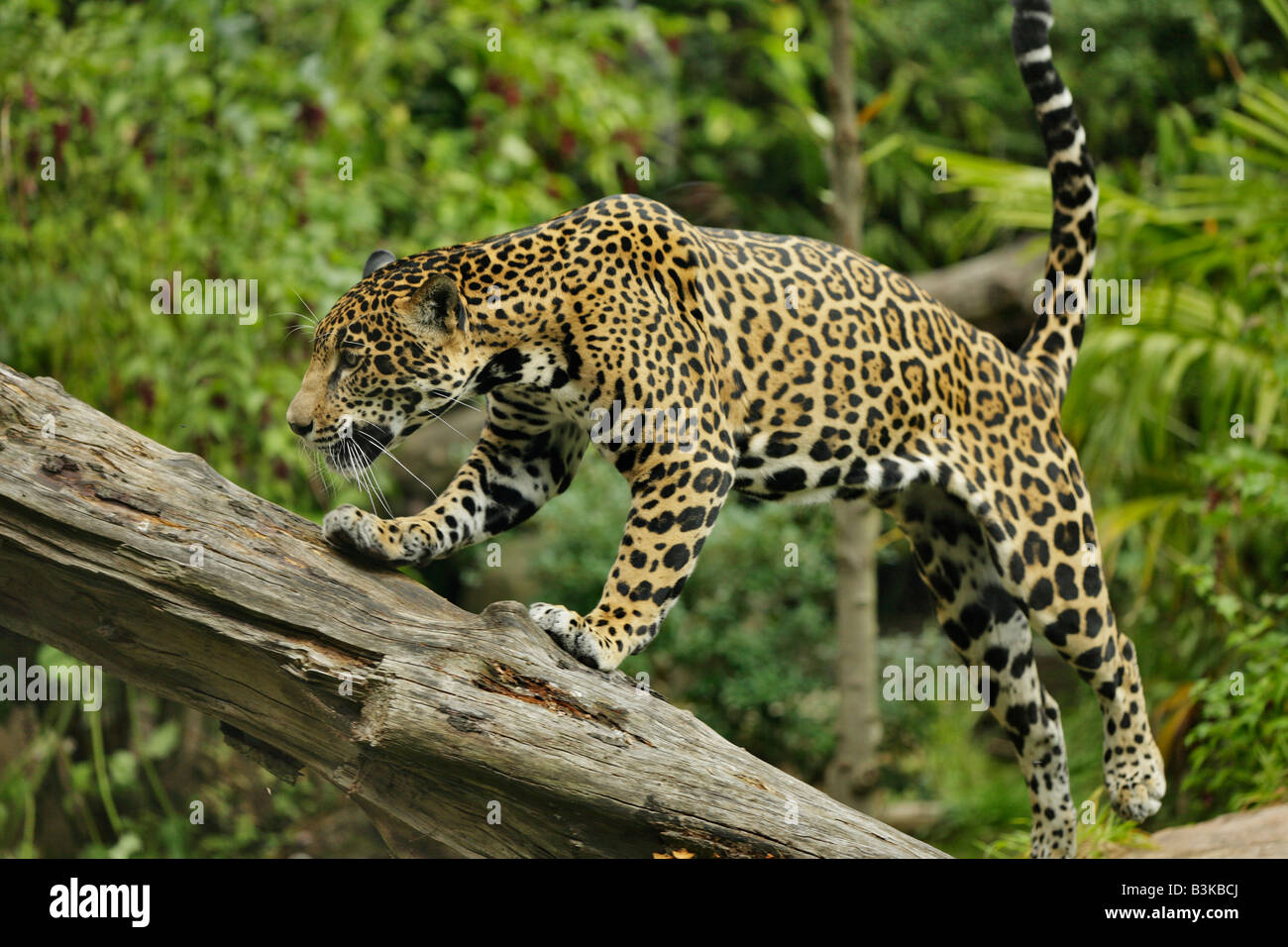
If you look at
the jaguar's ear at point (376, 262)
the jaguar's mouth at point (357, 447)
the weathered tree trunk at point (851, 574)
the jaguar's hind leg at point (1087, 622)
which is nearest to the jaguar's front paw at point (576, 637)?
the jaguar's mouth at point (357, 447)

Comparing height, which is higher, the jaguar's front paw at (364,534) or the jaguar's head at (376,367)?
the jaguar's head at (376,367)

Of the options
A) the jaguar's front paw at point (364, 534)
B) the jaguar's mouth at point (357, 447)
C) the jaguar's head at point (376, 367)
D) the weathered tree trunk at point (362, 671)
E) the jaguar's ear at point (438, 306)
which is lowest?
the weathered tree trunk at point (362, 671)

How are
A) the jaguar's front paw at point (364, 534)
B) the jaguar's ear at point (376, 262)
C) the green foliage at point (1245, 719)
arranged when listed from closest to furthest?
the jaguar's front paw at point (364, 534) < the jaguar's ear at point (376, 262) < the green foliage at point (1245, 719)

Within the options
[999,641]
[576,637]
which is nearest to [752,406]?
[576,637]

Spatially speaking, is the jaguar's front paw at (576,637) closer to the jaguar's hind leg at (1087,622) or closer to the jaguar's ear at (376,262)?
the jaguar's ear at (376,262)

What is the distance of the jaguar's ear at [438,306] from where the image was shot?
3.92 meters

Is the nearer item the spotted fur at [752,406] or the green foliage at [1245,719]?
the spotted fur at [752,406]

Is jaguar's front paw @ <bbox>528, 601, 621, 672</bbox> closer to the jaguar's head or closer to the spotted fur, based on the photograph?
the spotted fur

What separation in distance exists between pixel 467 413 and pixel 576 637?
19.4ft

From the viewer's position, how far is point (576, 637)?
3912 mm

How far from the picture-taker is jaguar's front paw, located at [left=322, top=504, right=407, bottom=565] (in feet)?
13.4

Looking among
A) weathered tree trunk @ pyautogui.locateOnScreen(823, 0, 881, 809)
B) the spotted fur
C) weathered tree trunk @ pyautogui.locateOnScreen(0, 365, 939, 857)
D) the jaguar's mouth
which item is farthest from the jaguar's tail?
the jaguar's mouth

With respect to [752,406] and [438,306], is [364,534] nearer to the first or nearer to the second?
[438,306]
